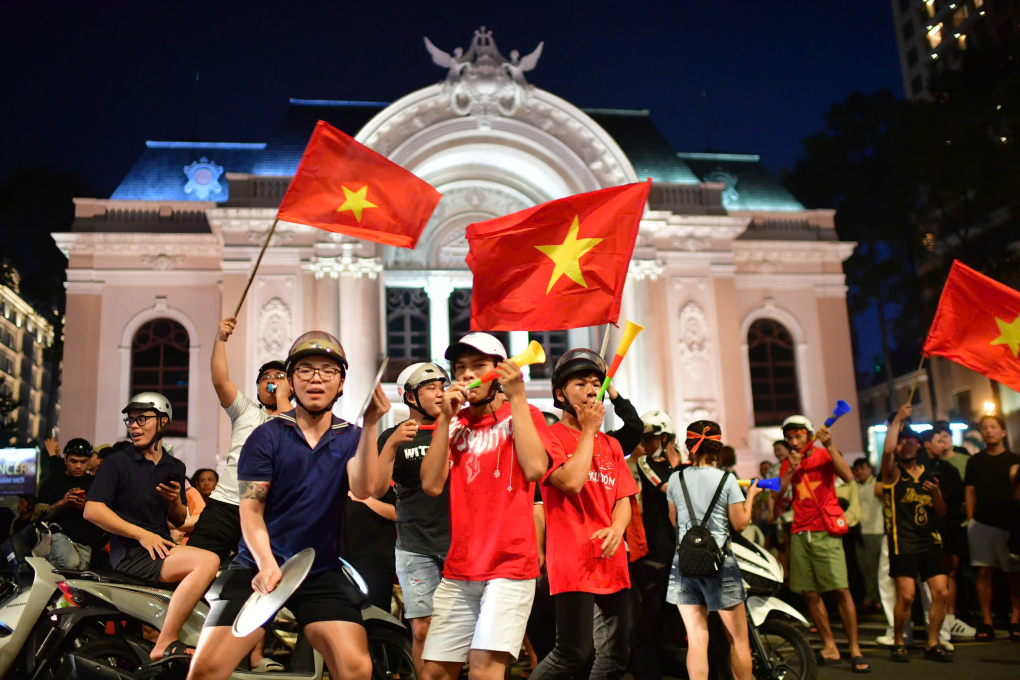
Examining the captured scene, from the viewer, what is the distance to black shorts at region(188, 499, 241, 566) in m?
4.94

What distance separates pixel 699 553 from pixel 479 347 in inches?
84.1

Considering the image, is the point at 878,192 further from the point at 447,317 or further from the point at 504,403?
the point at 504,403

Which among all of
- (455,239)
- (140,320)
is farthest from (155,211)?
(455,239)

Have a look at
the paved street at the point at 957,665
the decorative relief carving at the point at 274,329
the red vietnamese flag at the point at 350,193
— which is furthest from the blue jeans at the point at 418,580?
the decorative relief carving at the point at 274,329

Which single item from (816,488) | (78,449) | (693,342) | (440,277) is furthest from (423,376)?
(440,277)

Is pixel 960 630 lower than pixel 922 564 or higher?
lower

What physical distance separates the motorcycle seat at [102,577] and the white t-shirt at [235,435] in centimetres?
67

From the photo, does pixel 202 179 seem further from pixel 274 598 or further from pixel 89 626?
pixel 274 598

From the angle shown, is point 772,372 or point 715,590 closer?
point 715,590

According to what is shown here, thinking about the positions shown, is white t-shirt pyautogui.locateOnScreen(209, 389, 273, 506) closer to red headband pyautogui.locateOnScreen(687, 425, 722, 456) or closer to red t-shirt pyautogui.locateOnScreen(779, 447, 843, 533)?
red headband pyautogui.locateOnScreen(687, 425, 722, 456)

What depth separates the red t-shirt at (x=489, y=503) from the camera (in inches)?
151

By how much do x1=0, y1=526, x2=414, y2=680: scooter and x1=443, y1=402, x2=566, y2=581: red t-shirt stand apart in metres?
1.37

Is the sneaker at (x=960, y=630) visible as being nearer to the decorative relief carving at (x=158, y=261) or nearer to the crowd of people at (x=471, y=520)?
the crowd of people at (x=471, y=520)

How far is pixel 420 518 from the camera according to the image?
4.95m
